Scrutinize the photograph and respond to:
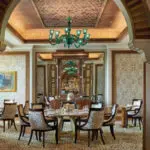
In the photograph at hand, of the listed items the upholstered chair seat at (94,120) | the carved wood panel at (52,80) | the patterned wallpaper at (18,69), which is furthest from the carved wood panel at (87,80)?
the upholstered chair seat at (94,120)

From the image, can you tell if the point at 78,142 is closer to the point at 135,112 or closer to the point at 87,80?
the point at 135,112

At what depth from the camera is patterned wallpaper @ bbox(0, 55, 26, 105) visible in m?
11.6

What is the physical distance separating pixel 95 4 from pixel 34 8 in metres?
1.41

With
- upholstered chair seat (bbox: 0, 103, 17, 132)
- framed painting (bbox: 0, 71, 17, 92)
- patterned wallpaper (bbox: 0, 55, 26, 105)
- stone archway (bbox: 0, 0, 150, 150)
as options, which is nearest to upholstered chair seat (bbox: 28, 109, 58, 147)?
upholstered chair seat (bbox: 0, 103, 17, 132)

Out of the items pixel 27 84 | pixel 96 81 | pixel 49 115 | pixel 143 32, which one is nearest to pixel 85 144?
pixel 49 115

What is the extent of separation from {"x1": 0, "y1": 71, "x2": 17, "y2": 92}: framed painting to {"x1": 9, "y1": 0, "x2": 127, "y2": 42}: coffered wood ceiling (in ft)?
6.13

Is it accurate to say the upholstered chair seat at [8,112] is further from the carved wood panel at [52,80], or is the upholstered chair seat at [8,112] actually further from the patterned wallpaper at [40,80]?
the patterned wallpaper at [40,80]

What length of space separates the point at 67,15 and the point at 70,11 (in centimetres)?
46

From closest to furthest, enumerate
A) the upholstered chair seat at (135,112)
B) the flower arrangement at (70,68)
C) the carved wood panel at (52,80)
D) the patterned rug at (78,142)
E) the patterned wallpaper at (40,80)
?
the patterned rug at (78,142) → the upholstered chair seat at (135,112) → the flower arrangement at (70,68) → the carved wood panel at (52,80) → the patterned wallpaper at (40,80)

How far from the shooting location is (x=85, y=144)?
6562 millimetres

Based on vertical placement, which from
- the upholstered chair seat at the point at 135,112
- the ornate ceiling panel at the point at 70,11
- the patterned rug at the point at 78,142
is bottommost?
the patterned rug at the point at 78,142

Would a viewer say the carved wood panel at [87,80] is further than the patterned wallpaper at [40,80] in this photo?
No

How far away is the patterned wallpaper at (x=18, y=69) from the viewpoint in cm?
1164

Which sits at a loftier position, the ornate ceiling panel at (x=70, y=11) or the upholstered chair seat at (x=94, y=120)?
the ornate ceiling panel at (x=70, y=11)
